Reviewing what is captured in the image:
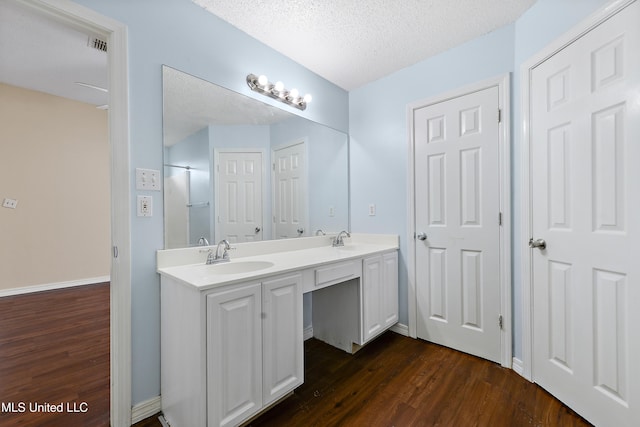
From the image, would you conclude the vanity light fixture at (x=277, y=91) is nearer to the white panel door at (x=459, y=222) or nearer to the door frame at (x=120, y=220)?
the door frame at (x=120, y=220)

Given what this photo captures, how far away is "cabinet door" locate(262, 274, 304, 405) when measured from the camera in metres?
1.33

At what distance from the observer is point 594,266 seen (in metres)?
1.33

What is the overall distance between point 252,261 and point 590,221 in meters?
1.84

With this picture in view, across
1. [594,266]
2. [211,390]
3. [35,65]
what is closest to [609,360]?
[594,266]

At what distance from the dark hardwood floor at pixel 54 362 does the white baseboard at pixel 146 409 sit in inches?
5.8

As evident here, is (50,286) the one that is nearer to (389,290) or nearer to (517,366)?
(389,290)

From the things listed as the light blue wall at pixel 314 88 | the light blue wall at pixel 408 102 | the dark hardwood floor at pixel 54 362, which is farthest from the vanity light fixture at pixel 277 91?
the dark hardwood floor at pixel 54 362

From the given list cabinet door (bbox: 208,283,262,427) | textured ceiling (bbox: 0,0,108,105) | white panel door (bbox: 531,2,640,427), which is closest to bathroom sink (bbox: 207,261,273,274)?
cabinet door (bbox: 208,283,262,427)

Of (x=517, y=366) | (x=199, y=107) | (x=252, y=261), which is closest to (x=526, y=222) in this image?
(x=517, y=366)

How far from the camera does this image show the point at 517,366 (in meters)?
1.79

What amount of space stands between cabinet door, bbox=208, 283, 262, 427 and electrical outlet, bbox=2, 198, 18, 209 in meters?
3.84

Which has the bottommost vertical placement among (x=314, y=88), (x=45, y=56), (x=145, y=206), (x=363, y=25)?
(x=145, y=206)

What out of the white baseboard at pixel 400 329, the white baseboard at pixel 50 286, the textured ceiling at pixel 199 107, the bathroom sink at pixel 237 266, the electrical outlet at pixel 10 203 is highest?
the textured ceiling at pixel 199 107

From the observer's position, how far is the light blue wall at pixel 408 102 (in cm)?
165
